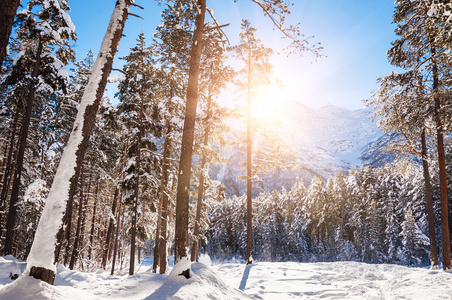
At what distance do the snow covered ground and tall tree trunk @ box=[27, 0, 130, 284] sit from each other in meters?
0.36

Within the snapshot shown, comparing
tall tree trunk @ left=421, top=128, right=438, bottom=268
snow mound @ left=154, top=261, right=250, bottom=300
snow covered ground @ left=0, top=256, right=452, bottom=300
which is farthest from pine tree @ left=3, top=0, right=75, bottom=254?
tall tree trunk @ left=421, top=128, right=438, bottom=268

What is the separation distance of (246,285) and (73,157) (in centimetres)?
991

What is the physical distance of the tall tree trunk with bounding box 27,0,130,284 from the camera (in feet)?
13.5

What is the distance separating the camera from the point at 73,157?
4.75 meters

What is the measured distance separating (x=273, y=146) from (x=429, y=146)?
31.0ft

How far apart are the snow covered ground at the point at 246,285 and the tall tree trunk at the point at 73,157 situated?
36 cm

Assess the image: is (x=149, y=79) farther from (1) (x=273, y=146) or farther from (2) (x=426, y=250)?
(2) (x=426, y=250)

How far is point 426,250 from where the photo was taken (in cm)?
3120

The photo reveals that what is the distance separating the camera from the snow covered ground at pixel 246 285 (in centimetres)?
443

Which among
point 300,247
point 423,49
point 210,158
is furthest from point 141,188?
point 300,247

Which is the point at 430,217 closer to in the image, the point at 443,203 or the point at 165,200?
the point at 443,203

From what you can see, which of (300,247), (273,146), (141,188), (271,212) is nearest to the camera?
(141,188)

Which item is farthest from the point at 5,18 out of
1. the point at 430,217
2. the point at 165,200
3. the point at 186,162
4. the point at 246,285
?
the point at 430,217

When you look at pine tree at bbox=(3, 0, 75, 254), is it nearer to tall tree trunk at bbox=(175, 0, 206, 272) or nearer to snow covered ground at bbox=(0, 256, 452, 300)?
snow covered ground at bbox=(0, 256, 452, 300)
